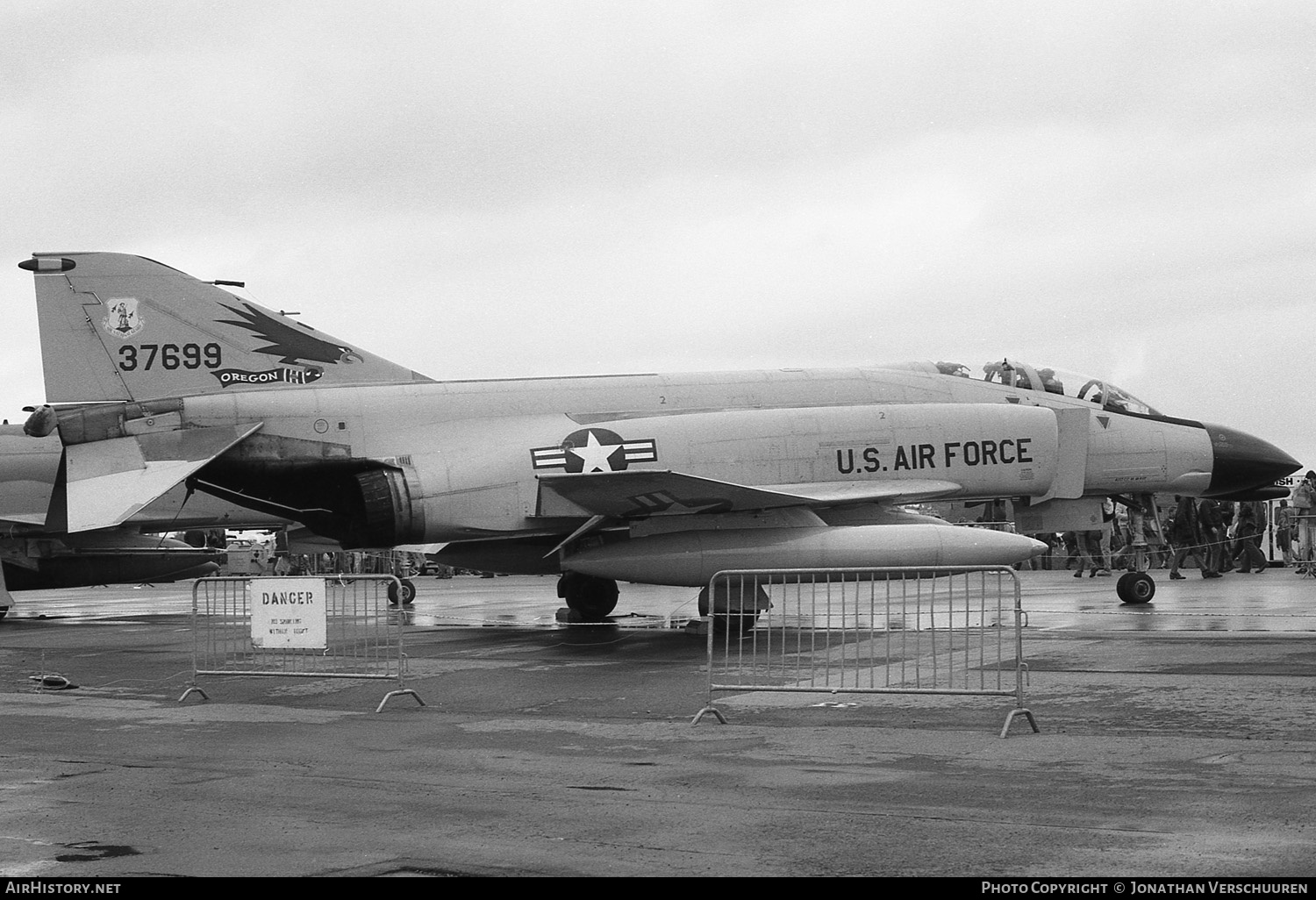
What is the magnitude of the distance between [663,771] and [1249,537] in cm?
2207

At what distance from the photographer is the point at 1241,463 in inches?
758

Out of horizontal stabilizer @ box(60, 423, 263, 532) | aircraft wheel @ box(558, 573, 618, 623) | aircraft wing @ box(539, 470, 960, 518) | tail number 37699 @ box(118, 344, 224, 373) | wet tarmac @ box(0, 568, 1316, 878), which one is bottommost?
wet tarmac @ box(0, 568, 1316, 878)

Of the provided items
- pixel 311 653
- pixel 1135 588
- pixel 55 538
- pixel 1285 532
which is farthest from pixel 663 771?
pixel 1285 532

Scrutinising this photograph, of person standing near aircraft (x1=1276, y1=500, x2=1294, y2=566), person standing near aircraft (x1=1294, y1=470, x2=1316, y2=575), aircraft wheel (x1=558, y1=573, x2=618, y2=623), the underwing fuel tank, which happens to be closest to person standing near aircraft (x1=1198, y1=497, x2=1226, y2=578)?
person standing near aircraft (x1=1294, y1=470, x2=1316, y2=575)

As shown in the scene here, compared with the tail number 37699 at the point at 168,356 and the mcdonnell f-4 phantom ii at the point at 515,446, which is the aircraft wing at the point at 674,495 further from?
the tail number 37699 at the point at 168,356

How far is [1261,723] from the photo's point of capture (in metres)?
8.34

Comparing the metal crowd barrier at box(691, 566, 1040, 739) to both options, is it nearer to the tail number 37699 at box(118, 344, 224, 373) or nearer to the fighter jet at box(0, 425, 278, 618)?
the tail number 37699 at box(118, 344, 224, 373)

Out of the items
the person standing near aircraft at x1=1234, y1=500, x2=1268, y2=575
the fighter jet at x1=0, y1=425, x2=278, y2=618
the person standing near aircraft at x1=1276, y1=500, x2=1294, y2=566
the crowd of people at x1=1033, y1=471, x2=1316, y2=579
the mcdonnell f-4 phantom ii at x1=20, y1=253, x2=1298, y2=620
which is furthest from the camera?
the person standing near aircraft at x1=1276, y1=500, x2=1294, y2=566

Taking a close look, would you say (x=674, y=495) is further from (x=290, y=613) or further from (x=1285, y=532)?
(x=1285, y=532)

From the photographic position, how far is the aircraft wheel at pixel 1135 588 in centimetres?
1772

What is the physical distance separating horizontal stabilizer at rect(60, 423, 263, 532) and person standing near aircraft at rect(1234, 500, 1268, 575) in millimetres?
19326

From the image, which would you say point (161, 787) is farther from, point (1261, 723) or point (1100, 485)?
point (1100, 485)

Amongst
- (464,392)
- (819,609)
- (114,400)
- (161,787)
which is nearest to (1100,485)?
(819,609)

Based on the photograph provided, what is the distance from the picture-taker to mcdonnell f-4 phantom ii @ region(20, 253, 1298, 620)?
16344 millimetres
